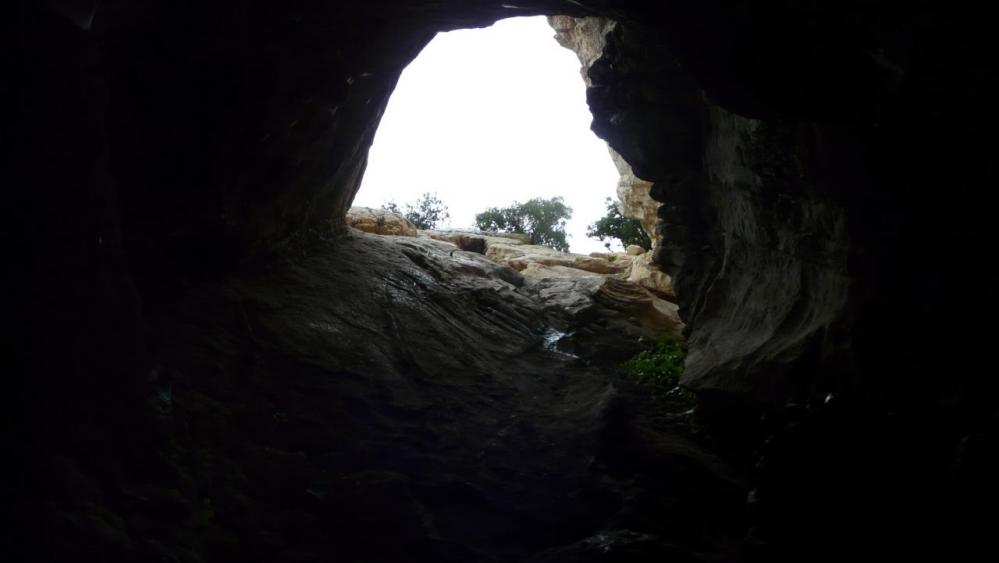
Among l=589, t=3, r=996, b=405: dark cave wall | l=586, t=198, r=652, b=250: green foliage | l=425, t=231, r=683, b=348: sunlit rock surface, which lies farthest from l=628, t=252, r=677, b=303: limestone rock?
l=589, t=3, r=996, b=405: dark cave wall

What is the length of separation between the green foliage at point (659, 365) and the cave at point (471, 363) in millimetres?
1287

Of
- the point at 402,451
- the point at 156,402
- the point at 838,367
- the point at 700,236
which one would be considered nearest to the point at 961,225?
the point at 838,367

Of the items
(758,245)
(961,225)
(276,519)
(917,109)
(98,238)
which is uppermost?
(917,109)

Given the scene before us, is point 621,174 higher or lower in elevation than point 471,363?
higher

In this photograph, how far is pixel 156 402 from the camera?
760 centimetres

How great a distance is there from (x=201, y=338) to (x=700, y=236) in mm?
9457

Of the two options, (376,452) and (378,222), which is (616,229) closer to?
(378,222)

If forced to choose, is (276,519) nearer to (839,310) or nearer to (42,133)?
(42,133)

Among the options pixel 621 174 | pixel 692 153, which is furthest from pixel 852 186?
pixel 621 174

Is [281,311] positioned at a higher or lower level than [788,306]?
lower

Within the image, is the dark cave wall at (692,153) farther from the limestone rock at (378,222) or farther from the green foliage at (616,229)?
the green foliage at (616,229)

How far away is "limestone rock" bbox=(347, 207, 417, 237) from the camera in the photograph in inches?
837

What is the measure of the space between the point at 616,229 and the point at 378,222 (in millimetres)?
13151

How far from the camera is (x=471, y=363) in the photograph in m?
13.4
